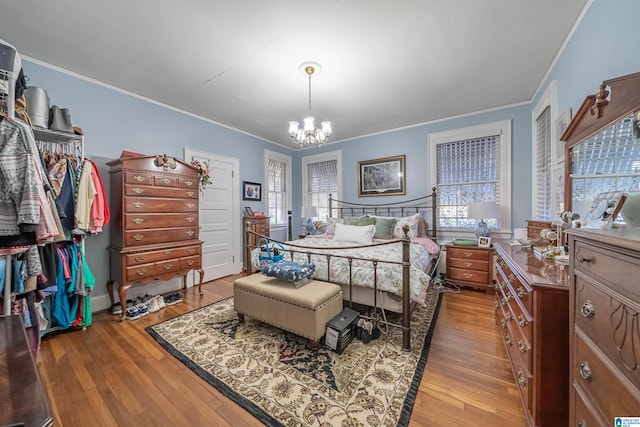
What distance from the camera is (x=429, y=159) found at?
405cm

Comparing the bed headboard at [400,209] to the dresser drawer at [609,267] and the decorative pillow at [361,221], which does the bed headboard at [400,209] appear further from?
the dresser drawer at [609,267]

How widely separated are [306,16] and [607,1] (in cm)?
198

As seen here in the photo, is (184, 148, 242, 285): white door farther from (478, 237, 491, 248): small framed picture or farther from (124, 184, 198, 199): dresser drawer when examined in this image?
(478, 237, 491, 248): small framed picture

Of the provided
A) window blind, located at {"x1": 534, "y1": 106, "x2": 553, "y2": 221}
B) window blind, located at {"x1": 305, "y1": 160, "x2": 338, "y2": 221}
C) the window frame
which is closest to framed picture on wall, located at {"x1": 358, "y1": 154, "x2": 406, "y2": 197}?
window blind, located at {"x1": 305, "y1": 160, "x2": 338, "y2": 221}

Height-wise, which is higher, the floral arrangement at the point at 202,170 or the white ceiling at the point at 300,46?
the white ceiling at the point at 300,46

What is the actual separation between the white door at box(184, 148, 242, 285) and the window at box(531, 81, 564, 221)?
4338 millimetres

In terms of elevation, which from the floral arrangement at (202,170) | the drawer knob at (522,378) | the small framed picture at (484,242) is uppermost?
the floral arrangement at (202,170)

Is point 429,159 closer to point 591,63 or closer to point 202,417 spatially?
point 591,63

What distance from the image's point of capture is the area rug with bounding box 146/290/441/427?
4.64 ft

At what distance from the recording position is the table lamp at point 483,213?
322cm

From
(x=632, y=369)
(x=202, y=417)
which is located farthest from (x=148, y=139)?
(x=632, y=369)

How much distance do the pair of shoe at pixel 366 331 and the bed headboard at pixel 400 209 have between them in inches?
89.1

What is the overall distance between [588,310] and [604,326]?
0.10 meters

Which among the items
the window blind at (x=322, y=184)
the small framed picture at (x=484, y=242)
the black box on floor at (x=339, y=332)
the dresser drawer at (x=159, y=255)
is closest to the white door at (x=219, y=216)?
the dresser drawer at (x=159, y=255)
